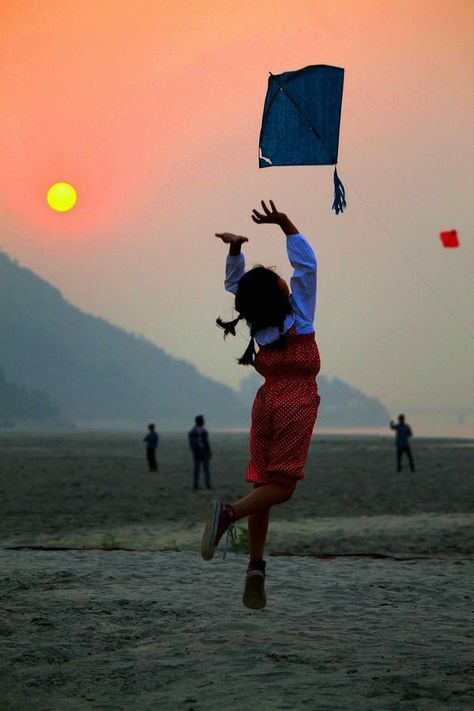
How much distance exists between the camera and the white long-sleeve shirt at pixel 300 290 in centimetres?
605

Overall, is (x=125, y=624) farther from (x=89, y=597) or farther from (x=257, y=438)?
(x=257, y=438)

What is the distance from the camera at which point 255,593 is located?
20.4 ft

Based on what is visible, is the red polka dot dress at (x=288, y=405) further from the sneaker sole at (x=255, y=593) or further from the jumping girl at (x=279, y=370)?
Answer: the sneaker sole at (x=255, y=593)

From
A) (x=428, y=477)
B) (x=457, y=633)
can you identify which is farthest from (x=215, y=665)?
(x=428, y=477)

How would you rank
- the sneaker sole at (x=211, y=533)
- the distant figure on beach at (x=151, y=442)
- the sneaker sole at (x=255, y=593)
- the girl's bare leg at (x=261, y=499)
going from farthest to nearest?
the distant figure on beach at (x=151, y=442)
the sneaker sole at (x=255, y=593)
the girl's bare leg at (x=261, y=499)
the sneaker sole at (x=211, y=533)

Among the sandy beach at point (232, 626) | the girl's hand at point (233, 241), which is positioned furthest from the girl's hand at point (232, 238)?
the sandy beach at point (232, 626)

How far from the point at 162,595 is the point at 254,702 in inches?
121

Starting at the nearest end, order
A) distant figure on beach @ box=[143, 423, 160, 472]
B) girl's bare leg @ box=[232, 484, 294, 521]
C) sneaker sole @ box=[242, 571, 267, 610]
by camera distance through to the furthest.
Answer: girl's bare leg @ box=[232, 484, 294, 521] < sneaker sole @ box=[242, 571, 267, 610] < distant figure on beach @ box=[143, 423, 160, 472]

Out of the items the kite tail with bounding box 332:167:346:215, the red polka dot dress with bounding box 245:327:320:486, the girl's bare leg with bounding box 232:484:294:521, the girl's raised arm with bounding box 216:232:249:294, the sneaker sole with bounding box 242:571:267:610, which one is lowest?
the sneaker sole with bounding box 242:571:267:610

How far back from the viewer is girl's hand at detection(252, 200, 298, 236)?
20.3 ft

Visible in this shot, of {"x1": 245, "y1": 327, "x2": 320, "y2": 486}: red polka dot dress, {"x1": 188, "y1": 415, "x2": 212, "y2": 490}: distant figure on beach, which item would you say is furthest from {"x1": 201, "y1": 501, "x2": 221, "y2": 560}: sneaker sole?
{"x1": 188, "y1": 415, "x2": 212, "y2": 490}: distant figure on beach

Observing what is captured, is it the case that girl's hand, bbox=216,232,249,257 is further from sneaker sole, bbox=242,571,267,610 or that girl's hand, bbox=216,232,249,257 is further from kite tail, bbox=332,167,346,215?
sneaker sole, bbox=242,571,267,610

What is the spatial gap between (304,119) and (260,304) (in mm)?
1541

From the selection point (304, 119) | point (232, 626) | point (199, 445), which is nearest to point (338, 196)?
point (304, 119)
